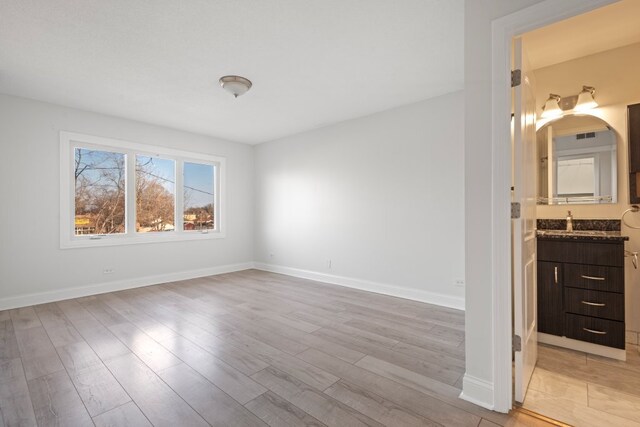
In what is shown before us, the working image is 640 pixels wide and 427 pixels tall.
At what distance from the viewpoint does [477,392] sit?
5.64 ft

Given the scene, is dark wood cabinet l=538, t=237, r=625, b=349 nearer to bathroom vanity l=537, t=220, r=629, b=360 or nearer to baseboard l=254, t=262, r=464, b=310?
bathroom vanity l=537, t=220, r=629, b=360

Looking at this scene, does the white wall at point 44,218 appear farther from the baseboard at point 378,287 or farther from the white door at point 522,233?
the white door at point 522,233

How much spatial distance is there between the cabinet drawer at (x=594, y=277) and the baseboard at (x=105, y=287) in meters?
5.07

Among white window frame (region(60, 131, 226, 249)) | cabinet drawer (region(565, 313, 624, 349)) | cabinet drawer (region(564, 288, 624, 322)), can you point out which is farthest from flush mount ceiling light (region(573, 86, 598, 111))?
white window frame (region(60, 131, 226, 249))

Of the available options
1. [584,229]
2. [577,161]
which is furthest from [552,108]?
[584,229]

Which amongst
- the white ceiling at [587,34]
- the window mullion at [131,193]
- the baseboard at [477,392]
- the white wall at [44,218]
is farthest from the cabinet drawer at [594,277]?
the window mullion at [131,193]

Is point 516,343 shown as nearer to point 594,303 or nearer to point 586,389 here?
point 586,389

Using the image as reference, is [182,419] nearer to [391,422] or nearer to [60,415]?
[60,415]

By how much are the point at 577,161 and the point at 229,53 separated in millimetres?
3449

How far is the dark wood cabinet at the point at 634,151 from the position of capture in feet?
8.14

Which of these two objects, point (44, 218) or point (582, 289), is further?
point (44, 218)

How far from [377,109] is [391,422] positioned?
3600 millimetres

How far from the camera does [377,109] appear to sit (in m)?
4.05

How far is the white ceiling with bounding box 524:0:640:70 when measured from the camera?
85.2 inches
